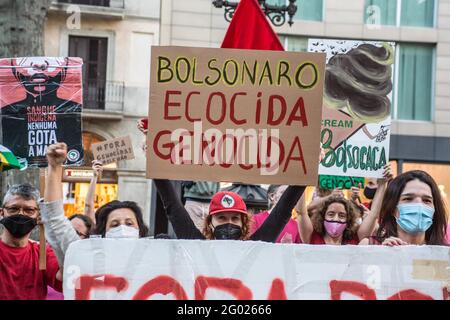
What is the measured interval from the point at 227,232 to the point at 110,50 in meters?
16.9

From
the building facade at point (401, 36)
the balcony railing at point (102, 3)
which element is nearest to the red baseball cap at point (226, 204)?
the building facade at point (401, 36)

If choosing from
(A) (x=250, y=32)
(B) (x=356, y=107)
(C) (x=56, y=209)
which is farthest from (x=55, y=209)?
(B) (x=356, y=107)

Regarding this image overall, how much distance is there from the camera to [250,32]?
4.99m

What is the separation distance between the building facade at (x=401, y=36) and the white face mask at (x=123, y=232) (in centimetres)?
1456

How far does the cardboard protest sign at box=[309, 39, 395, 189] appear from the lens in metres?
6.40

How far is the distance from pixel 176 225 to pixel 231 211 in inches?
18.5

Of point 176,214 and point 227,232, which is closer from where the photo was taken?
point 176,214

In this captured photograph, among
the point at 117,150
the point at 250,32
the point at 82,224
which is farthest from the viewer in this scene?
the point at 117,150

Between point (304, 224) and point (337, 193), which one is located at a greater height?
point (337, 193)

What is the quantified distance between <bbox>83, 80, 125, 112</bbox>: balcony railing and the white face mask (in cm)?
1622

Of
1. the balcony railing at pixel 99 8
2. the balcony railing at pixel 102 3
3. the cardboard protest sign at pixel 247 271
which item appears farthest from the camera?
the balcony railing at pixel 102 3

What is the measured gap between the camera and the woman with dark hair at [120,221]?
16.3 ft

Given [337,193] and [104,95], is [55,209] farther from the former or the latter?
[104,95]

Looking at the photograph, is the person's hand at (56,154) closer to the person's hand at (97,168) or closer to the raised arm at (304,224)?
the raised arm at (304,224)
